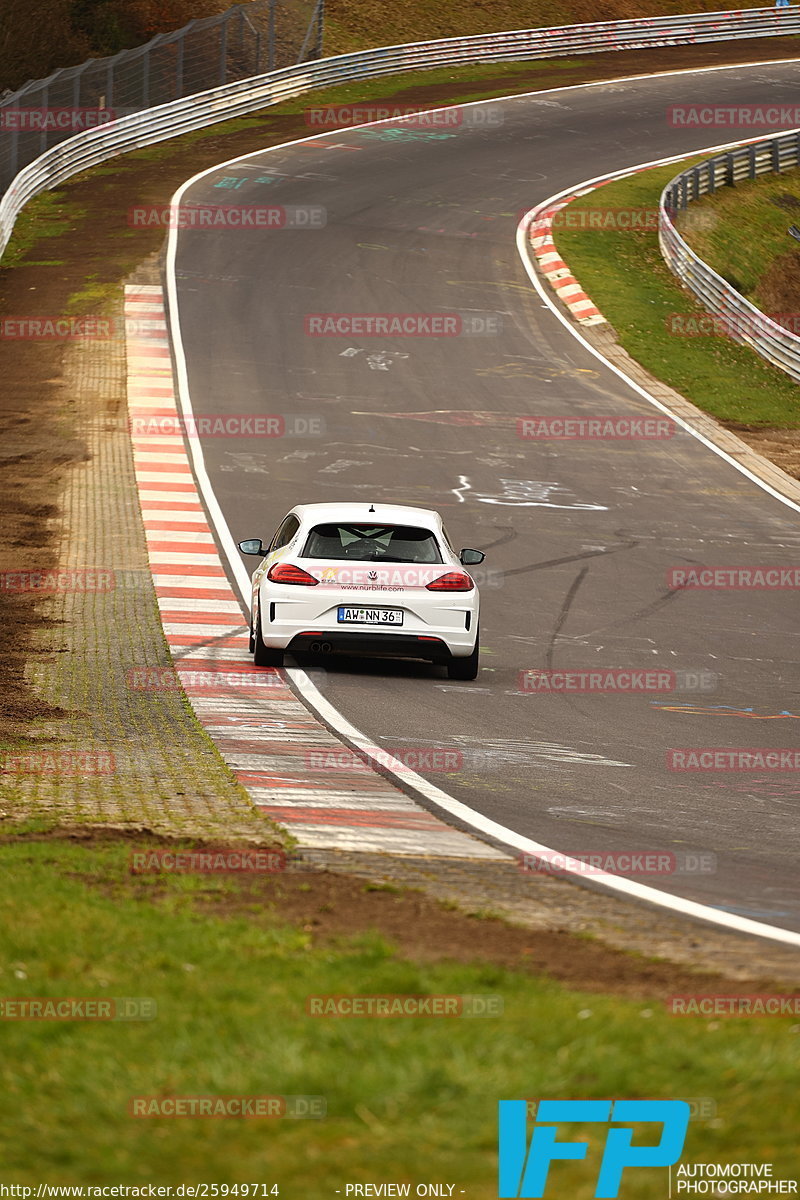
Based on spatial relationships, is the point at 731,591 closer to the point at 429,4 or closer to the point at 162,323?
the point at 162,323

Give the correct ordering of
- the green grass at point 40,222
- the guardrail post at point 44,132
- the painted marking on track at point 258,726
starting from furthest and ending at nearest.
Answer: the guardrail post at point 44,132 < the green grass at point 40,222 < the painted marking on track at point 258,726

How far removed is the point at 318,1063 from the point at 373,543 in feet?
33.1

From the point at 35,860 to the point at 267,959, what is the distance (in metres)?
2.09


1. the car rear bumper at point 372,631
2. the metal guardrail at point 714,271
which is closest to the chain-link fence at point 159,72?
the metal guardrail at point 714,271

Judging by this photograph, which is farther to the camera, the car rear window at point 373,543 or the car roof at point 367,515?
the car roof at point 367,515

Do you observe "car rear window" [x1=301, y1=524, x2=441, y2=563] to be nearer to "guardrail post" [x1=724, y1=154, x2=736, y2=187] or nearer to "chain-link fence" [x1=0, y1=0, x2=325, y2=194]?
"chain-link fence" [x1=0, y1=0, x2=325, y2=194]

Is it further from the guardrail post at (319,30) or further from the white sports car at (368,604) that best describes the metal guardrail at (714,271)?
the white sports car at (368,604)

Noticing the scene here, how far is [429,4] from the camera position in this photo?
217ft

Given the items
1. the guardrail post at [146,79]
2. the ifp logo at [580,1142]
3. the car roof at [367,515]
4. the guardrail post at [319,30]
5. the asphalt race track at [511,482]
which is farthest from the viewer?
the guardrail post at [319,30]

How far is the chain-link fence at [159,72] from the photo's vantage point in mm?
41500

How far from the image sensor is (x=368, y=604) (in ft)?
46.2

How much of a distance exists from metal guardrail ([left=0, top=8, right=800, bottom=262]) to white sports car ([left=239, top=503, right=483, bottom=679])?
25549 millimetres

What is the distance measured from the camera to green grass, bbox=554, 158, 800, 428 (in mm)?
30938

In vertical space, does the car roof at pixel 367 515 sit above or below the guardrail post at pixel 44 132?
below
